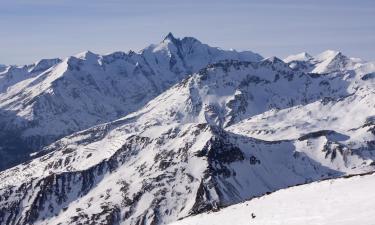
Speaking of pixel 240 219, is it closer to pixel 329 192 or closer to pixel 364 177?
pixel 329 192

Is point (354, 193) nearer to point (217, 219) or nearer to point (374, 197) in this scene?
point (374, 197)

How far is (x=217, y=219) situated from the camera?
249ft

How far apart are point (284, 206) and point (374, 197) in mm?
11690

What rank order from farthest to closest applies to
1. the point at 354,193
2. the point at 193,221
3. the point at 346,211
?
1. the point at 193,221
2. the point at 354,193
3. the point at 346,211

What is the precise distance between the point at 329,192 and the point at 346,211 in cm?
1178

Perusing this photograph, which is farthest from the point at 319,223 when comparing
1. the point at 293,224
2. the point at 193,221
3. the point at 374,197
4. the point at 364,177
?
the point at 193,221

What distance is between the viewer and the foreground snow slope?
5706 centimetres

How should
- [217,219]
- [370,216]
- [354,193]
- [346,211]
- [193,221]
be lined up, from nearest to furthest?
[370,216]
[346,211]
[354,193]
[217,219]
[193,221]

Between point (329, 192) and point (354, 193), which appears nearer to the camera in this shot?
point (354, 193)

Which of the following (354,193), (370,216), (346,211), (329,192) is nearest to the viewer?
(370,216)

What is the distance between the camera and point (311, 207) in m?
63.9

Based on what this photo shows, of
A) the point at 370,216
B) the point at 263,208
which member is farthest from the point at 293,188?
the point at 370,216

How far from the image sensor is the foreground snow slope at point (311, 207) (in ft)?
187

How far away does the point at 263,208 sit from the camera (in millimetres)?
71812
